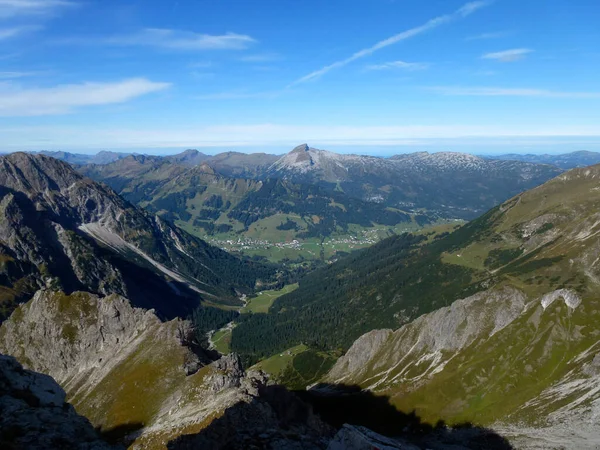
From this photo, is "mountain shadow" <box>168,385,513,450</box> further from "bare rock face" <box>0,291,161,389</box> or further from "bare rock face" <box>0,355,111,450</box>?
"bare rock face" <box>0,291,161,389</box>

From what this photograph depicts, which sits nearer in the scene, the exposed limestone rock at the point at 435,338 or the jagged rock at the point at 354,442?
the jagged rock at the point at 354,442

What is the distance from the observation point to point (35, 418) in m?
39.4

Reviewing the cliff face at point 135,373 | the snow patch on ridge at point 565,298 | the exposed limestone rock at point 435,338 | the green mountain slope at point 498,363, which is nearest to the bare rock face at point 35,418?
the cliff face at point 135,373

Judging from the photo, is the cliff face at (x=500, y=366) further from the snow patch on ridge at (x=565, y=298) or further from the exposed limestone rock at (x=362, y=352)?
the exposed limestone rock at (x=362, y=352)

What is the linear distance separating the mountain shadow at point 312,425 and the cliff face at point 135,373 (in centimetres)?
45

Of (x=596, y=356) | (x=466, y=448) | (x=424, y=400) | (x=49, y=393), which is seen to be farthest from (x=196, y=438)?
(x=596, y=356)

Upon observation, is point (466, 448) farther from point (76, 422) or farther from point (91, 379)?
point (91, 379)

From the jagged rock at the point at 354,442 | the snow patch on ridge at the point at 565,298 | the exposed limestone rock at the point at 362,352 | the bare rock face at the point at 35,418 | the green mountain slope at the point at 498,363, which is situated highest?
the bare rock face at the point at 35,418

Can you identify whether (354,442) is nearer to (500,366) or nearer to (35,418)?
(35,418)

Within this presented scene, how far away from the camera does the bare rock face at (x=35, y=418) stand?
1398 inches

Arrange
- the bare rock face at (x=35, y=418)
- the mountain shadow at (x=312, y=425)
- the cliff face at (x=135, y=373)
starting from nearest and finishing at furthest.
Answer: the bare rock face at (x=35, y=418)
the mountain shadow at (x=312, y=425)
the cliff face at (x=135, y=373)

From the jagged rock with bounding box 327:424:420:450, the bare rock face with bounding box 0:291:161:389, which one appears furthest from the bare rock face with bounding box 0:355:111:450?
the bare rock face with bounding box 0:291:161:389

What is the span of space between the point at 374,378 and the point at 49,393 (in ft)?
461

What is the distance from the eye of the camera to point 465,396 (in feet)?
446
